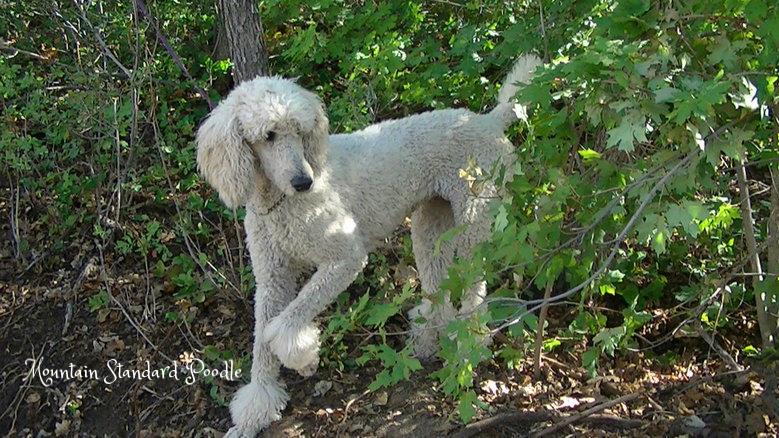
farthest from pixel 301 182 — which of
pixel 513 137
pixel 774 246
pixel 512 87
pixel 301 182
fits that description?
pixel 774 246

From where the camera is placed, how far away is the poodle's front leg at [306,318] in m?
3.89

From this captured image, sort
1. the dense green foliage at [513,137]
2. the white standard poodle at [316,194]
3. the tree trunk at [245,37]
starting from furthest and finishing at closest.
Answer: the tree trunk at [245,37], the white standard poodle at [316,194], the dense green foliage at [513,137]

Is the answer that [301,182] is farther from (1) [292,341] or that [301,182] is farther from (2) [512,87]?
(2) [512,87]

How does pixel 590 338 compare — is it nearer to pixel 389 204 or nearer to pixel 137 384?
pixel 389 204

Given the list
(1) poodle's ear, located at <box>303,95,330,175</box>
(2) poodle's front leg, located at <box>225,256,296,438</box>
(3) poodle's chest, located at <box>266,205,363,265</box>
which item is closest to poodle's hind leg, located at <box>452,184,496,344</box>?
(3) poodle's chest, located at <box>266,205,363,265</box>

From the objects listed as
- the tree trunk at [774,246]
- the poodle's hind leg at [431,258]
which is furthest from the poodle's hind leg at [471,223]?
the tree trunk at [774,246]

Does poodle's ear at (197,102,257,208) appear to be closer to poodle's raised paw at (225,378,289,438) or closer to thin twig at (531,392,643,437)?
poodle's raised paw at (225,378,289,438)

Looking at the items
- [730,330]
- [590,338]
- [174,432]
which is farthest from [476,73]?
[174,432]

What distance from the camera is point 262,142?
3.89 metres

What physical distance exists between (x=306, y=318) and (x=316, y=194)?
564mm

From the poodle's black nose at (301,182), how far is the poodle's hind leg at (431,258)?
1.01m

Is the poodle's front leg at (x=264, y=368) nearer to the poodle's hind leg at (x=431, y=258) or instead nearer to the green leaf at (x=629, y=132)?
the poodle's hind leg at (x=431, y=258)

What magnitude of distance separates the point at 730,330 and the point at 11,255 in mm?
4218

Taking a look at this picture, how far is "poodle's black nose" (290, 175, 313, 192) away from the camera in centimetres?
377
